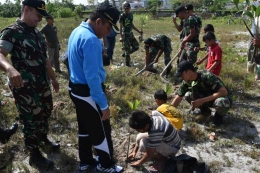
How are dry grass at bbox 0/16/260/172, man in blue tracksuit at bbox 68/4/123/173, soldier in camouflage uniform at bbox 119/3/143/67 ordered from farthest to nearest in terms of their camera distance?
soldier in camouflage uniform at bbox 119/3/143/67 < dry grass at bbox 0/16/260/172 < man in blue tracksuit at bbox 68/4/123/173

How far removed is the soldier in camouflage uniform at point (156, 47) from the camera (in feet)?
20.9

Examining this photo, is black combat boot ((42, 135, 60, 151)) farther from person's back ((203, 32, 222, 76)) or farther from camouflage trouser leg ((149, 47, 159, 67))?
camouflage trouser leg ((149, 47, 159, 67))

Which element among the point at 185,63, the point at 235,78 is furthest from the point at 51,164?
the point at 235,78

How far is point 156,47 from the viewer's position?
652 cm

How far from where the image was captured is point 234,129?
4.11 meters

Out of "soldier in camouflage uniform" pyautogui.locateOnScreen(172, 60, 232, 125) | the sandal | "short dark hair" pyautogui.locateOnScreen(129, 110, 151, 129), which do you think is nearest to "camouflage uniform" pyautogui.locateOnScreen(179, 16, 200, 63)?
"soldier in camouflage uniform" pyautogui.locateOnScreen(172, 60, 232, 125)

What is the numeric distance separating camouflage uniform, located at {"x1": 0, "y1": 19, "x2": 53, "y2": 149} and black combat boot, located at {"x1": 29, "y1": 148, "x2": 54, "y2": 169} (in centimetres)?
12

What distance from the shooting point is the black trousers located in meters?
2.68

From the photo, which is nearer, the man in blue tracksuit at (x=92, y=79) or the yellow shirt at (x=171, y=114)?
the man in blue tracksuit at (x=92, y=79)

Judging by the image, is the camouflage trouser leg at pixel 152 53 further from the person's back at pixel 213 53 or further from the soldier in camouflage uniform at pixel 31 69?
the soldier in camouflage uniform at pixel 31 69

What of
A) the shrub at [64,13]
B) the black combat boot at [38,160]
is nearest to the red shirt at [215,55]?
the black combat boot at [38,160]

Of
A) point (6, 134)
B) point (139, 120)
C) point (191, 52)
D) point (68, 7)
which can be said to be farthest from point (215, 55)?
point (68, 7)

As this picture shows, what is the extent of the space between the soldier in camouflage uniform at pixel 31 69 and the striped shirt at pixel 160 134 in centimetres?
123

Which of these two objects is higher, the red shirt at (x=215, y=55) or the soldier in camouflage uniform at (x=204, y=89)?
the red shirt at (x=215, y=55)
